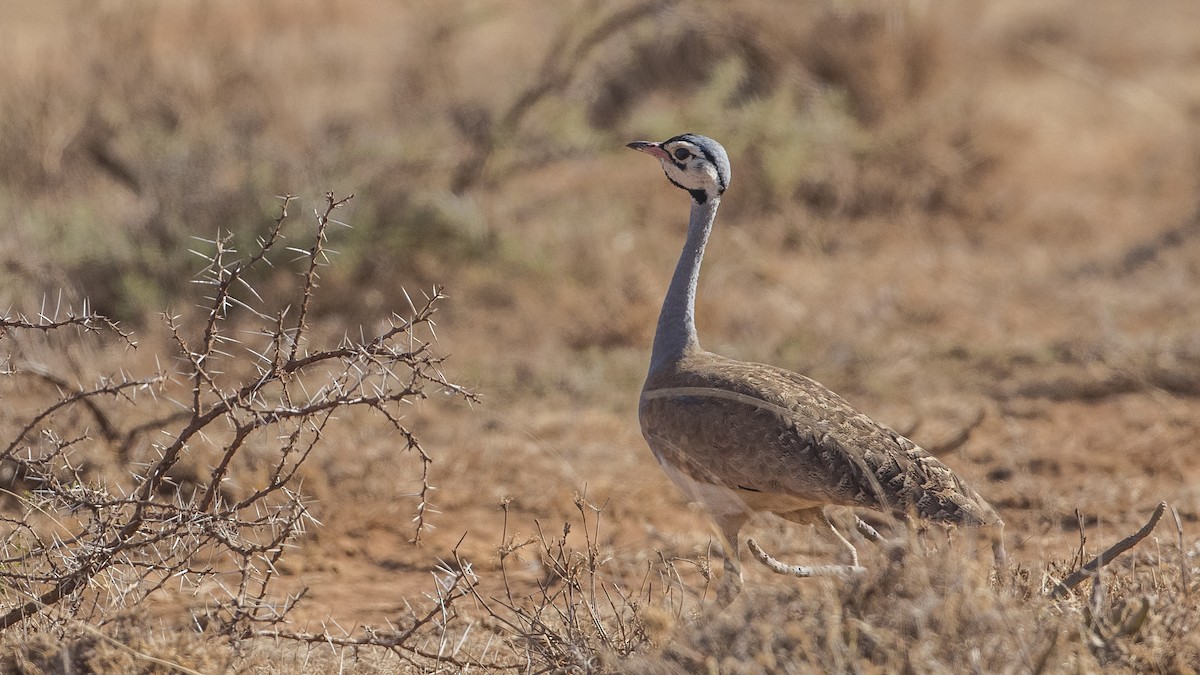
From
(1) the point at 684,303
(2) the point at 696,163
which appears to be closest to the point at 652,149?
(2) the point at 696,163

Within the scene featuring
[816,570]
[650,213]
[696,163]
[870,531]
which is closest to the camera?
[816,570]

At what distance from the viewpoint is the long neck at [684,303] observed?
5051 mm

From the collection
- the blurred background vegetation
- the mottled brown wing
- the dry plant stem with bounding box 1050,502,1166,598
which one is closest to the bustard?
the mottled brown wing

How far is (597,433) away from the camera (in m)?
6.94

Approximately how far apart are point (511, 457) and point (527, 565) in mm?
1203

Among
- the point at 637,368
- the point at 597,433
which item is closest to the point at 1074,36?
the point at 637,368

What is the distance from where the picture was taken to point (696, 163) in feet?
16.6

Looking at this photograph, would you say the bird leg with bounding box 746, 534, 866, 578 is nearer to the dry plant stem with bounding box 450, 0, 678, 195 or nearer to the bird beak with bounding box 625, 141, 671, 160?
the bird beak with bounding box 625, 141, 671, 160

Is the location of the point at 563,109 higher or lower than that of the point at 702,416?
higher

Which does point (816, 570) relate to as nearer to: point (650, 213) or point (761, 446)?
point (761, 446)

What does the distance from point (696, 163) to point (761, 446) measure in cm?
126

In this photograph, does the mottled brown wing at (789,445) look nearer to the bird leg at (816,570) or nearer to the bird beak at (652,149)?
the bird leg at (816,570)

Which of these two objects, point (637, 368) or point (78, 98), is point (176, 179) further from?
point (637, 368)

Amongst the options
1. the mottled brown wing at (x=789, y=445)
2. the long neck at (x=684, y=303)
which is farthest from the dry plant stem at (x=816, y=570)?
the long neck at (x=684, y=303)
